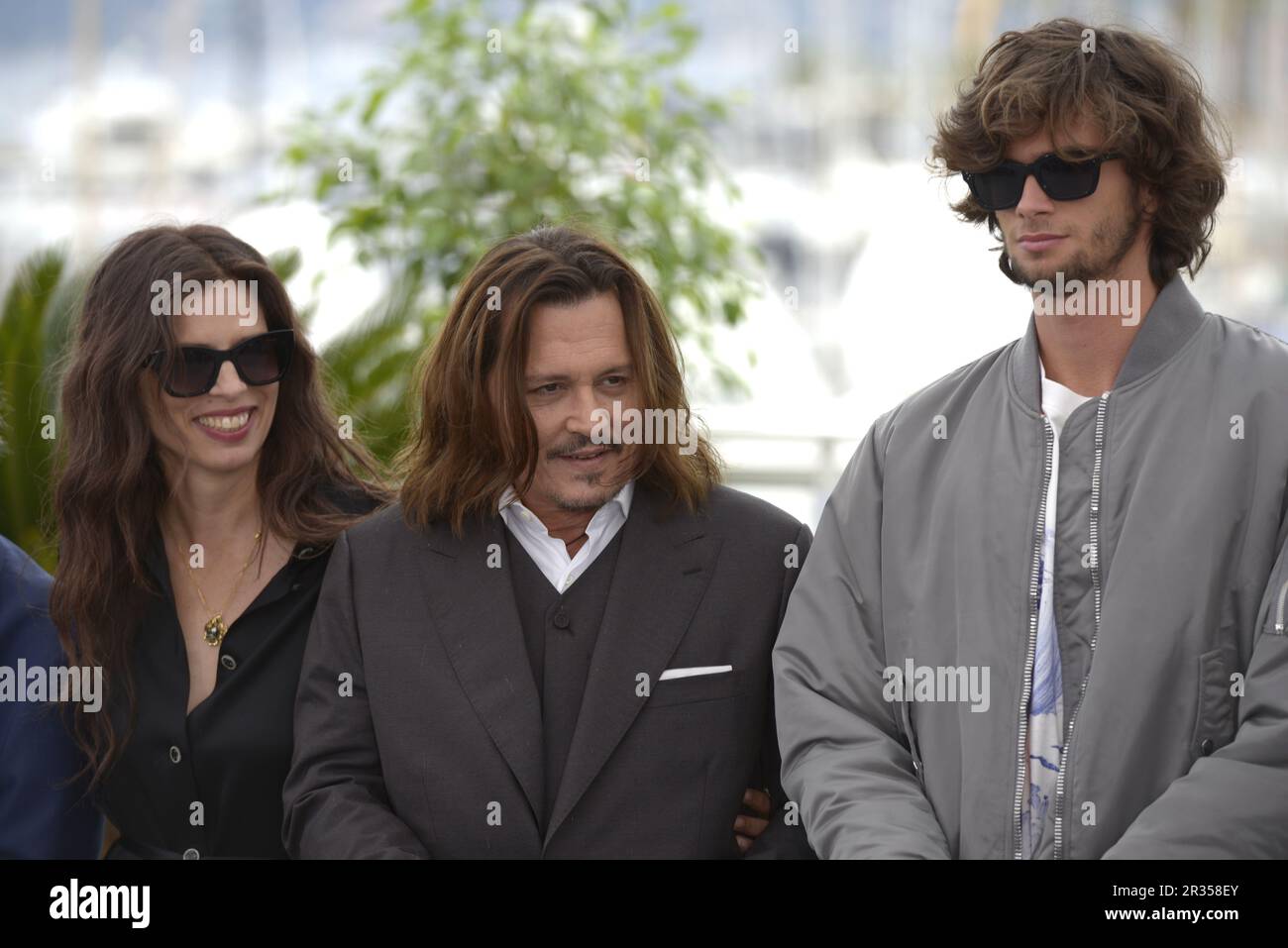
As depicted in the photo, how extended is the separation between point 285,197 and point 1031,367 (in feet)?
11.6

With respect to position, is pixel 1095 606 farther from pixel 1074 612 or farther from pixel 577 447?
pixel 577 447

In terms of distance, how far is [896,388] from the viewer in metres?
8.33

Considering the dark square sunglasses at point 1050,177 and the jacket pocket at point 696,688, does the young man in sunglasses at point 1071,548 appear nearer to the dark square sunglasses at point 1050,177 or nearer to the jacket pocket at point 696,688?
the dark square sunglasses at point 1050,177

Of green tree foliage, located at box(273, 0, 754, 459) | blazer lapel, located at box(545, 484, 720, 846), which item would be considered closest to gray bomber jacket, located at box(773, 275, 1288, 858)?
blazer lapel, located at box(545, 484, 720, 846)

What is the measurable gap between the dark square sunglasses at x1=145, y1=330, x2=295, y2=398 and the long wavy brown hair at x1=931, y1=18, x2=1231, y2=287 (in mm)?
1522

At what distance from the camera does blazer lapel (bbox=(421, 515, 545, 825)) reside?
2.99m

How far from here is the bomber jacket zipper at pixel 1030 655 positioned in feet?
8.84

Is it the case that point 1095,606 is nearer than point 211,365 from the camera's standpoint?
Yes

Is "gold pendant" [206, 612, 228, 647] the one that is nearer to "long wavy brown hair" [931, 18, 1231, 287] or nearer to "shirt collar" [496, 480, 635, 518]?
"shirt collar" [496, 480, 635, 518]

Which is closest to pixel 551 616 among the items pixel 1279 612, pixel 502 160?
pixel 1279 612

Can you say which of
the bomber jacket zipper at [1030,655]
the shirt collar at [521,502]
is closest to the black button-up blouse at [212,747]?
the shirt collar at [521,502]

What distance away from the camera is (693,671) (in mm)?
3072

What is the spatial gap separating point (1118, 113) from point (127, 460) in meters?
2.17

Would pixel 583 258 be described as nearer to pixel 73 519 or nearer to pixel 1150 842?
pixel 73 519
